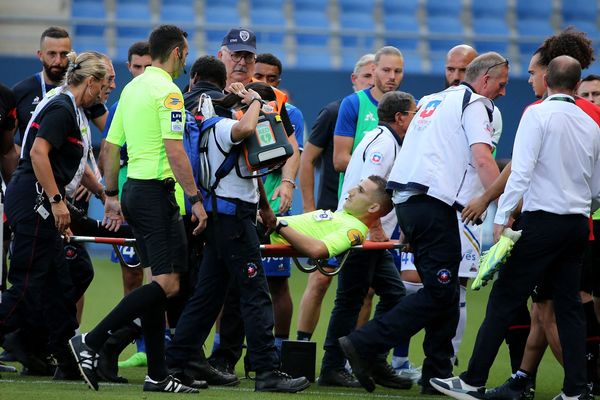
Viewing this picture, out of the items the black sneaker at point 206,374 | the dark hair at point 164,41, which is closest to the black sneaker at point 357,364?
the black sneaker at point 206,374

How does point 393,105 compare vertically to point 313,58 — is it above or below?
below

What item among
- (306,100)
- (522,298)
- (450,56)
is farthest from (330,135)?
(306,100)

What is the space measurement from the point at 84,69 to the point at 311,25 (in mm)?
13877

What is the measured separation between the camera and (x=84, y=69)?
653cm

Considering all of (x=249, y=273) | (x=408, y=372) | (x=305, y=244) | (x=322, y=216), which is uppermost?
(x=322, y=216)

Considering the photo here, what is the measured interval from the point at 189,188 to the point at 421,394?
192cm

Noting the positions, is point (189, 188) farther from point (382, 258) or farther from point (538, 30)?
point (538, 30)

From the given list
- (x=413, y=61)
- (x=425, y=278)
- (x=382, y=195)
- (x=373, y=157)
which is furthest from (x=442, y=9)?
(x=425, y=278)

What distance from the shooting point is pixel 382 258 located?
730 cm

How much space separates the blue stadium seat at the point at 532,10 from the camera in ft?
70.0

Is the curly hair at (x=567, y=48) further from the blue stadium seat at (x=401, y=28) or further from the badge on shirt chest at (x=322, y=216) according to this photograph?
the blue stadium seat at (x=401, y=28)

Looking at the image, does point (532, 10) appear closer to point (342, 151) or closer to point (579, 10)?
point (579, 10)

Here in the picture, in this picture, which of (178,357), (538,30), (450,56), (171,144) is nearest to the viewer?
(171,144)

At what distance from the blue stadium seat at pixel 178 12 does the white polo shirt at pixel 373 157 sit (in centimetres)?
1253
